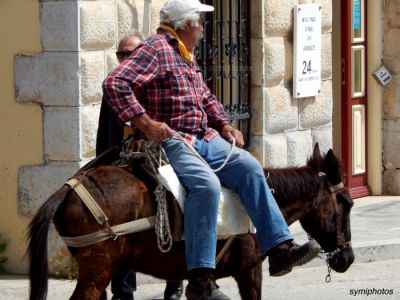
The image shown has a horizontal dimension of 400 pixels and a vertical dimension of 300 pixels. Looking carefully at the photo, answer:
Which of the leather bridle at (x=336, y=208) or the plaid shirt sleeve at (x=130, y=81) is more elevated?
the plaid shirt sleeve at (x=130, y=81)

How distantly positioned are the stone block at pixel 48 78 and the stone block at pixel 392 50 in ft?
16.3

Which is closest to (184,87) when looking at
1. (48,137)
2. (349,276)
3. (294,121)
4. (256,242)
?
(256,242)

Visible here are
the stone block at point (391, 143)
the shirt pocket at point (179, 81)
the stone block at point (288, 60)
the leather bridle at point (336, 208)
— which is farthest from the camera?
the stone block at point (391, 143)

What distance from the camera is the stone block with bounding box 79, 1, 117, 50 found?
8312 millimetres

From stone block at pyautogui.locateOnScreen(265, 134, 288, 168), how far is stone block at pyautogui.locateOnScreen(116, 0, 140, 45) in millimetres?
2078

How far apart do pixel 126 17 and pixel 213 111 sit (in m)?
2.12

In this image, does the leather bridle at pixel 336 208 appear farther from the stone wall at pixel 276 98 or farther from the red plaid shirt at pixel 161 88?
the stone wall at pixel 276 98

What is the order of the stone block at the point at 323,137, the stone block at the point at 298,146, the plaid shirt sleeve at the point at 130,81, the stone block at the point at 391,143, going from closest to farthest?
the plaid shirt sleeve at the point at 130,81, the stone block at the point at 298,146, the stone block at the point at 323,137, the stone block at the point at 391,143

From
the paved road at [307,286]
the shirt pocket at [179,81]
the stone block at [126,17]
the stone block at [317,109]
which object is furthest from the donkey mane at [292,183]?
the stone block at [317,109]

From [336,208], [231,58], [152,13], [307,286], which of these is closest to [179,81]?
[336,208]

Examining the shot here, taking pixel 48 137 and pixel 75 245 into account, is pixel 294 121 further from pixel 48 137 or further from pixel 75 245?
pixel 75 245

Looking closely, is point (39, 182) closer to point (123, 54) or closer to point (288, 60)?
point (123, 54)

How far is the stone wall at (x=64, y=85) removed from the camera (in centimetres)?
832

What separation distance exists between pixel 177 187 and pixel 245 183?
40 centimetres
